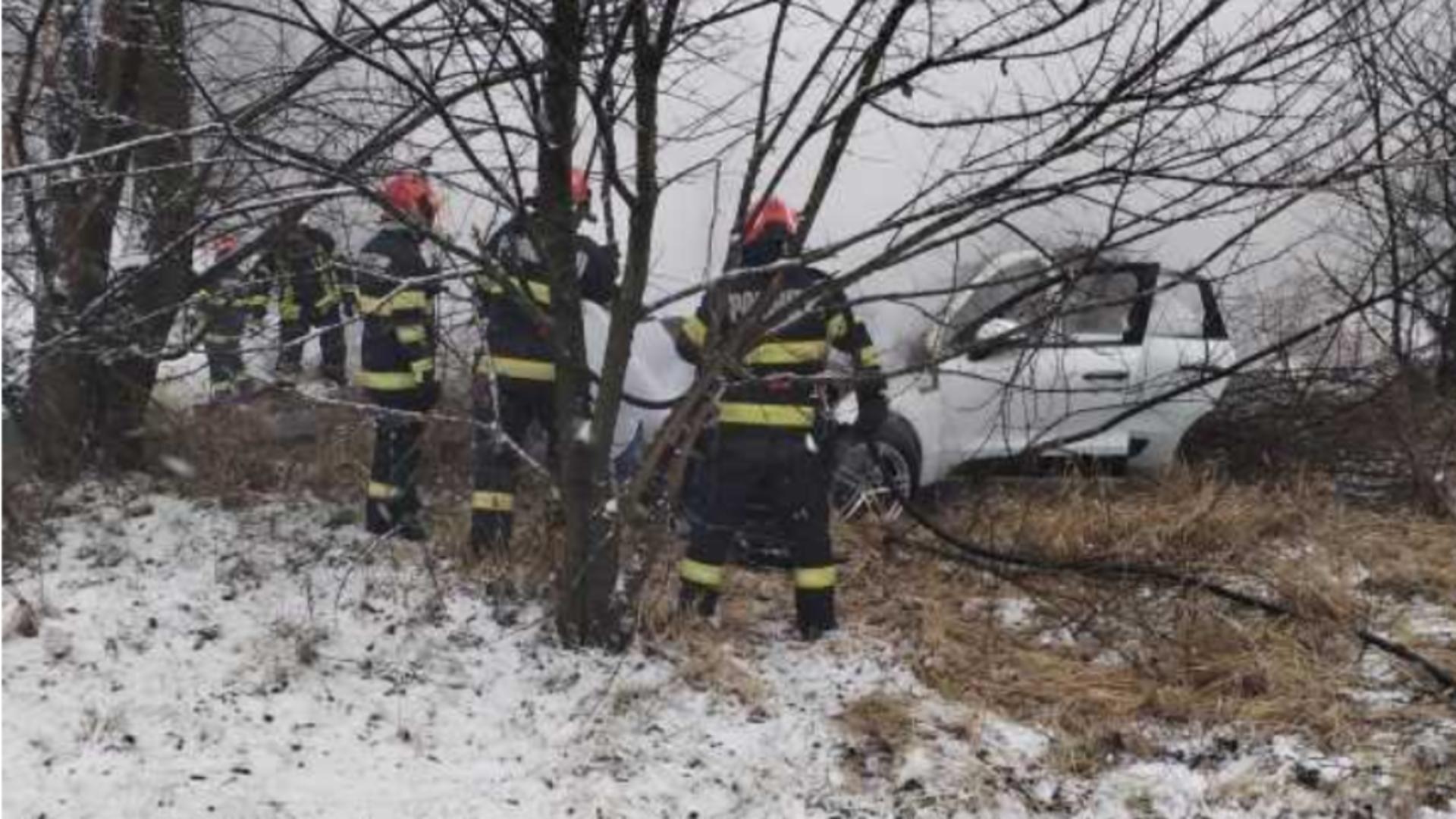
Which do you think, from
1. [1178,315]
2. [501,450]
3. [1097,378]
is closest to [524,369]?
[501,450]

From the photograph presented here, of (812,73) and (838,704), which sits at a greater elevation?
(812,73)

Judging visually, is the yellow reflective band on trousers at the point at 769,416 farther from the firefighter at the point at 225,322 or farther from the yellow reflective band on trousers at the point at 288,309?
the yellow reflective band on trousers at the point at 288,309

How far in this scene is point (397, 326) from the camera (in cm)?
651

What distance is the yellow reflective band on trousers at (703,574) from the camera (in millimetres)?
5637

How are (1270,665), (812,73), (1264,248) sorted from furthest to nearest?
(1264,248) → (1270,665) → (812,73)

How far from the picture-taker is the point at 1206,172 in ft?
17.5

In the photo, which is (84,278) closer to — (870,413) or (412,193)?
(412,193)

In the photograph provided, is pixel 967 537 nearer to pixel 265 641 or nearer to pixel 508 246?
pixel 508 246

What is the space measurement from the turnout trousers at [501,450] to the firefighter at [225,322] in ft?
3.32

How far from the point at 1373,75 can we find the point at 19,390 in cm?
673

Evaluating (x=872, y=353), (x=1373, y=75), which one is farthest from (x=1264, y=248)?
(x=872, y=353)

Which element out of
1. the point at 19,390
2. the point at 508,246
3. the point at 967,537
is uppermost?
the point at 508,246

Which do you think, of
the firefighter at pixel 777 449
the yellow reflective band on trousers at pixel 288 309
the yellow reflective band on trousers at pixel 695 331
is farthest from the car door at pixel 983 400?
the yellow reflective band on trousers at pixel 288 309

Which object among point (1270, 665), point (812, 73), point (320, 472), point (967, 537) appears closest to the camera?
point (812, 73)
